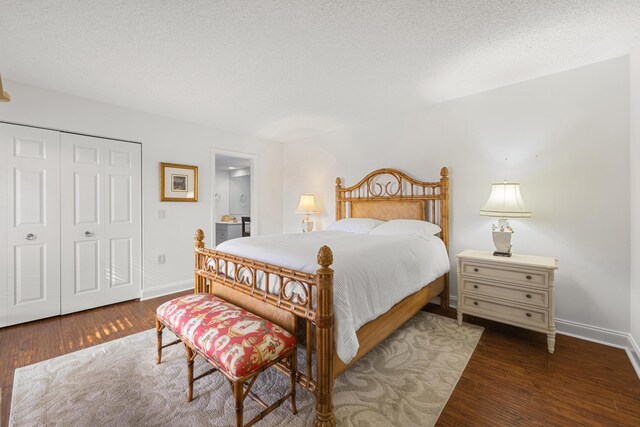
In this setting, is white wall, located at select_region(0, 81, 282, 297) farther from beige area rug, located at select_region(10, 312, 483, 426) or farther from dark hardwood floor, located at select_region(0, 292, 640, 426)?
beige area rug, located at select_region(10, 312, 483, 426)

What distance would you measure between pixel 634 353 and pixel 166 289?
186 inches

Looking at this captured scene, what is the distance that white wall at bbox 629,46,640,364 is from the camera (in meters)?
2.10

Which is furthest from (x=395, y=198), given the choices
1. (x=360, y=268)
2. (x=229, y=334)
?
(x=229, y=334)

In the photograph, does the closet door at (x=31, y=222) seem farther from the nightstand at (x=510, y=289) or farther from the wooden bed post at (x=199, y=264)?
the nightstand at (x=510, y=289)

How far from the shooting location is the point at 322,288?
149 centimetres

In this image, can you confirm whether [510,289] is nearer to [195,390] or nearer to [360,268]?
[360,268]

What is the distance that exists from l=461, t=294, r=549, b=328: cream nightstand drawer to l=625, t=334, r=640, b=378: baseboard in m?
0.55

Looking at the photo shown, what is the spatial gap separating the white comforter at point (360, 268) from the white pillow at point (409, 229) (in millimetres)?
176

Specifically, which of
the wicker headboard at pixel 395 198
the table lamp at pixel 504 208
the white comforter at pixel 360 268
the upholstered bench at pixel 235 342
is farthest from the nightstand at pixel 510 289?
the upholstered bench at pixel 235 342

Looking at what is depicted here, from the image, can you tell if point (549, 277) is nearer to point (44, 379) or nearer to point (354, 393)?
point (354, 393)

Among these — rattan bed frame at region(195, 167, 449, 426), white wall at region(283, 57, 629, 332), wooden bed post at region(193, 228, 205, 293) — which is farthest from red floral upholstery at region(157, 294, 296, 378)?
white wall at region(283, 57, 629, 332)

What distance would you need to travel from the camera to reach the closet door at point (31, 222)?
2.75 meters

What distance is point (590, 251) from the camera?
8.13ft

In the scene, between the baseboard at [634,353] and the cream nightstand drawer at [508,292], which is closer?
the baseboard at [634,353]
